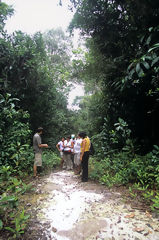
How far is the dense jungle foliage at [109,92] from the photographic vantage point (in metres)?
4.75

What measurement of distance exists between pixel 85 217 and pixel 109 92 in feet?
20.9

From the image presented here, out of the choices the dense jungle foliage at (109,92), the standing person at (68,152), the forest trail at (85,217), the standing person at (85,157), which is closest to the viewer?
the forest trail at (85,217)

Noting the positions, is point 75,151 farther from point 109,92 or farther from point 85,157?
point 109,92

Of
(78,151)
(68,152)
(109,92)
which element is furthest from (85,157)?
(109,92)

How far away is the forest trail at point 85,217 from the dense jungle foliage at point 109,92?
0.68 meters

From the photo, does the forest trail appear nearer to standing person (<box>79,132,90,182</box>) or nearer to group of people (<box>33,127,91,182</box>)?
standing person (<box>79,132,90,182</box>)

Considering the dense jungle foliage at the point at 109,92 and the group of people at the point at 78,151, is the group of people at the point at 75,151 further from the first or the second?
the dense jungle foliage at the point at 109,92

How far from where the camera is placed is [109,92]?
26.6ft

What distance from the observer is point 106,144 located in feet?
25.0

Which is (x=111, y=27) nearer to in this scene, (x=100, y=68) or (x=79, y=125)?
(x=100, y=68)

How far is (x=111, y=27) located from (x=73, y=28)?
7.53 feet

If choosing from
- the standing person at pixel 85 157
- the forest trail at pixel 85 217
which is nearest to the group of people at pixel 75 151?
the standing person at pixel 85 157

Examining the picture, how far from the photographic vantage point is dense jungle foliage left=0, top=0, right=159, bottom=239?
4746 millimetres

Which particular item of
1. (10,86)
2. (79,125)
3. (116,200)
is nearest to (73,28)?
(10,86)
